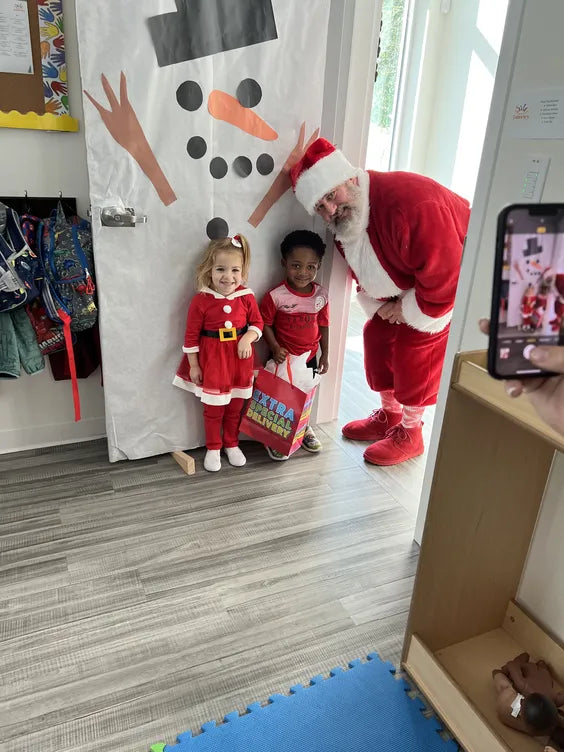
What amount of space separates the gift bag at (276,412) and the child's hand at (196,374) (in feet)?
0.83

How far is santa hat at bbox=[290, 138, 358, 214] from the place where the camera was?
199 cm

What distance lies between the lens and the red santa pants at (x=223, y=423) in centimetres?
227

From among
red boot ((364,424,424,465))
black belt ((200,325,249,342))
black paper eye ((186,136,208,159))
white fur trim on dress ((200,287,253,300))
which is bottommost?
red boot ((364,424,424,465))

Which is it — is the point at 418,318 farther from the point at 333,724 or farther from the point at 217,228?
the point at 333,724

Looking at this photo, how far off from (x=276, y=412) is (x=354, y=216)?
2.73ft

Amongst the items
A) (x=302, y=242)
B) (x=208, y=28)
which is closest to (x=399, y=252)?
(x=302, y=242)

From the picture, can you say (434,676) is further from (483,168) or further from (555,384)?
(483,168)

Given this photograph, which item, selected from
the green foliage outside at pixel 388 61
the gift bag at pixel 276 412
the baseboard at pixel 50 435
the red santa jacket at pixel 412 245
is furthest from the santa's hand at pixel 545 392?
the green foliage outside at pixel 388 61

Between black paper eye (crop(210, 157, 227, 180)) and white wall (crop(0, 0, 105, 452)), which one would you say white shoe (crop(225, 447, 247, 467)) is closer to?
white wall (crop(0, 0, 105, 452))

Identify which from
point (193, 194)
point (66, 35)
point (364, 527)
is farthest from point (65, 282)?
point (364, 527)

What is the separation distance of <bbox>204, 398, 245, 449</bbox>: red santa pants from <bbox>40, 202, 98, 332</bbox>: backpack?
0.61 metres

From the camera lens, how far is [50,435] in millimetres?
2375

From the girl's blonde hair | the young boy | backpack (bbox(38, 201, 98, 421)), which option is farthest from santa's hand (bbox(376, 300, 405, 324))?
backpack (bbox(38, 201, 98, 421))

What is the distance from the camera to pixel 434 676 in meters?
1.34
